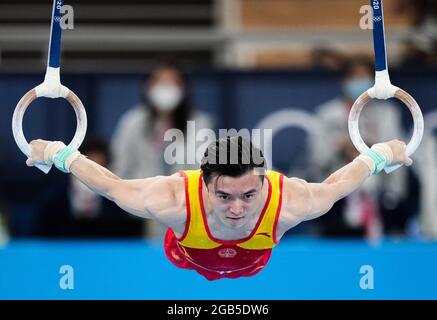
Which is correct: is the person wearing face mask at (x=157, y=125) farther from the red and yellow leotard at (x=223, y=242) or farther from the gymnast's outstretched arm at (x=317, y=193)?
the gymnast's outstretched arm at (x=317, y=193)

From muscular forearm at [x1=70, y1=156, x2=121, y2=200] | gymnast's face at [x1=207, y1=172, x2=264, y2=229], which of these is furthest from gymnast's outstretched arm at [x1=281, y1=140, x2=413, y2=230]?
muscular forearm at [x1=70, y1=156, x2=121, y2=200]

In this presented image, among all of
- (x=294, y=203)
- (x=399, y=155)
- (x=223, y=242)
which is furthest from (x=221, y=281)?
(x=399, y=155)

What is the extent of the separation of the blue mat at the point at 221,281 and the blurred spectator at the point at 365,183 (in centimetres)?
101

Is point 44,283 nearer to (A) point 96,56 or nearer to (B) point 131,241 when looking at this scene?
(B) point 131,241

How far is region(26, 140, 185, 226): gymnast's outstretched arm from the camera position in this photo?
14.7ft

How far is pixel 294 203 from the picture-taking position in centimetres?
458

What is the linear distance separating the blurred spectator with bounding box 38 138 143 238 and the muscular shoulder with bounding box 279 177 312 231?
2924 mm

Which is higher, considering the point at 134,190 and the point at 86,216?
the point at 86,216

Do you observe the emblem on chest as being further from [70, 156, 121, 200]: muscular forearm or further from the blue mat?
the blue mat

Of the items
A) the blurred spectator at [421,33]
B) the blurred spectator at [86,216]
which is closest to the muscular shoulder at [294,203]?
the blurred spectator at [86,216]

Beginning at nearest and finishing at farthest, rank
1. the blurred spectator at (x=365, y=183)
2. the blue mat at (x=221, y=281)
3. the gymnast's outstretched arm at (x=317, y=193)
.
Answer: the gymnast's outstretched arm at (x=317, y=193) → the blue mat at (x=221, y=281) → the blurred spectator at (x=365, y=183)

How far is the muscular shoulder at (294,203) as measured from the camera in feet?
15.0

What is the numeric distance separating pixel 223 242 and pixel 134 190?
1.54 ft

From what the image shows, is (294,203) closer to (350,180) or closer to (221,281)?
(350,180)
